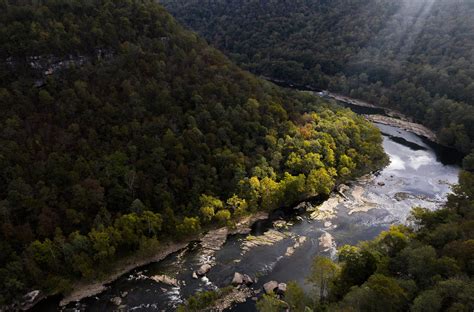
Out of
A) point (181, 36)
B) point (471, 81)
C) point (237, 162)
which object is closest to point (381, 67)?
point (471, 81)

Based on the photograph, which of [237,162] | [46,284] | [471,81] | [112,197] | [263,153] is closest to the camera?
[46,284]

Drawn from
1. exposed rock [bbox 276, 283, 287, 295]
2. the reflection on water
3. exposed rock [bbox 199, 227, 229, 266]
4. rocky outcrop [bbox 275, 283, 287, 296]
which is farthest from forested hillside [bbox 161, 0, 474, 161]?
rocky outcrop [bbox 275, 283, 287, 296]

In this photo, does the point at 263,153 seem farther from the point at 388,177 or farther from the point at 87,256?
the point at 87,256

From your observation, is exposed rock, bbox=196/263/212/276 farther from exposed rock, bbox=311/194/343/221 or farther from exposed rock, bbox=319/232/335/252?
exposed rock, bbox=311/194/343/221

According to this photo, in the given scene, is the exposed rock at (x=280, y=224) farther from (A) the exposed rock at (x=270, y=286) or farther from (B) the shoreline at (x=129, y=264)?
(A) the exposed rock at (x=270, y=286)

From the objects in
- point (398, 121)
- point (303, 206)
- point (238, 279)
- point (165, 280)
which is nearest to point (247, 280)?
point (238, 279)

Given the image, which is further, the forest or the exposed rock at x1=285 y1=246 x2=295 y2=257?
the exposed rock at x1=285 y1=246 x2=295 y2=257
